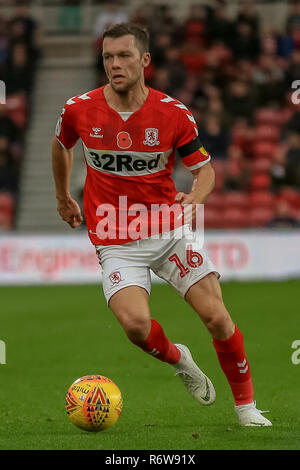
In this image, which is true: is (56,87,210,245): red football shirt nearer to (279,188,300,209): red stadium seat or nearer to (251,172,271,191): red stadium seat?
(279,188,300,209): red stadium seat

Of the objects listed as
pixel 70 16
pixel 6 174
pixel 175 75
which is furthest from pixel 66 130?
pixel 70 16

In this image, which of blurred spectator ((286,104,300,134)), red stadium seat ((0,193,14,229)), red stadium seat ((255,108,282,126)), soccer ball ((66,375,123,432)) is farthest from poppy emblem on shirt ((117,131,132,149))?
red stadium seat ((255,108,282,126))

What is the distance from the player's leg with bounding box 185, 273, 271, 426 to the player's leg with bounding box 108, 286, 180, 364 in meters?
0.30

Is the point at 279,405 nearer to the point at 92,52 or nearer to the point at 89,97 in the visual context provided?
the point at 89,97

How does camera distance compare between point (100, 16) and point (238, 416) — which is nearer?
point (238, 416)

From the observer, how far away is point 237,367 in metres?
6.29

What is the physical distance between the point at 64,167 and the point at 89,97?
1.75ft

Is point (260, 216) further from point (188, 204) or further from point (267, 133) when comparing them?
point (188, 204)

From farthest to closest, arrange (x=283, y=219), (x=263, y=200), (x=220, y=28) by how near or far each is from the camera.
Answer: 1. (x=220, y=28)
2. (x=263, y=200)
3. (x=283, y=219)

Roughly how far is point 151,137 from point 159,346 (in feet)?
4.51

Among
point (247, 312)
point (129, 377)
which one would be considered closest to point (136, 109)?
point (129, 377)

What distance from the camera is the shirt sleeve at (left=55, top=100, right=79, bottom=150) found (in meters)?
6.42

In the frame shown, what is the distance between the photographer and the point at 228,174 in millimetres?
17969

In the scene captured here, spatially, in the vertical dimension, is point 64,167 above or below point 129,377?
above
